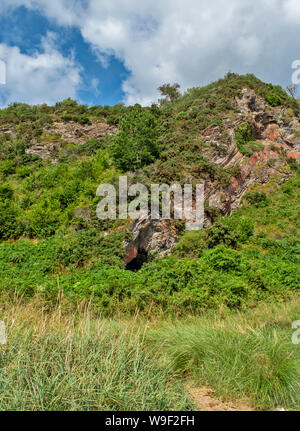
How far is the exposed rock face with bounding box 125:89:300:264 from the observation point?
12703 mm

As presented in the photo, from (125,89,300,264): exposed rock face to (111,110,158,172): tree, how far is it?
4.47 meters

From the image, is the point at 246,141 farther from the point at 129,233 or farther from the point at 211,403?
the point at 211,403

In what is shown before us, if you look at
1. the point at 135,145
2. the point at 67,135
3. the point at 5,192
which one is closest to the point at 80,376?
the point at 135,145

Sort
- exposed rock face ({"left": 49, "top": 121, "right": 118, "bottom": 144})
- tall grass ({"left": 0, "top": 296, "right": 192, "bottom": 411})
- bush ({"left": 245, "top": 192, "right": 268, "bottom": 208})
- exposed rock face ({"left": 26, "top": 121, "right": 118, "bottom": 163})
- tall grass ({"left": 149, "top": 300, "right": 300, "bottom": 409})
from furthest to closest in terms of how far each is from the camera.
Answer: exposed rock face ({"left": 49, "top": 121, "right": 118, "bottom": 144}), exposed rock face ({"left": 26, "top": 121, "right": 118, "bottom": 163}), bush ({"left": 245, "top": 192, "right": 268, "bottom": 208}), tall grass ({"left": 149, "top": 300, "right": 300, "bottom": 409}), tall grass ({"left": 0, "top": 296, "right": 192, "bottom": 411})

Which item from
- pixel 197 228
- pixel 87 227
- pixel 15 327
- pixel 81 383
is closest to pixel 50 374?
pixel 81 383

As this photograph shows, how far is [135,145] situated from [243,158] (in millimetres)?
9491

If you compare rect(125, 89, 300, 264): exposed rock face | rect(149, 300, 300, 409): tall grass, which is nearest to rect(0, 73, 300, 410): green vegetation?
rect(149, 300, 300, 409): tall grass

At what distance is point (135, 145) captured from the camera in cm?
1652

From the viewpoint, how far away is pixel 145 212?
39.7 ft

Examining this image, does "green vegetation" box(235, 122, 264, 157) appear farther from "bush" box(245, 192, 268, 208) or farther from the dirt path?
the dirt path

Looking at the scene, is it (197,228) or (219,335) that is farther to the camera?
(197,228)

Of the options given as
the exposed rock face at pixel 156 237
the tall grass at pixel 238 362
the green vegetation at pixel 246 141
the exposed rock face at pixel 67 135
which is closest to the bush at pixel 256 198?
the green vegetation at pixel 246 141

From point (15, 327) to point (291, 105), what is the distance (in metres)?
34.1

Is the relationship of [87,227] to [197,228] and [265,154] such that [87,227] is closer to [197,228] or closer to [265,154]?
[197,228]
